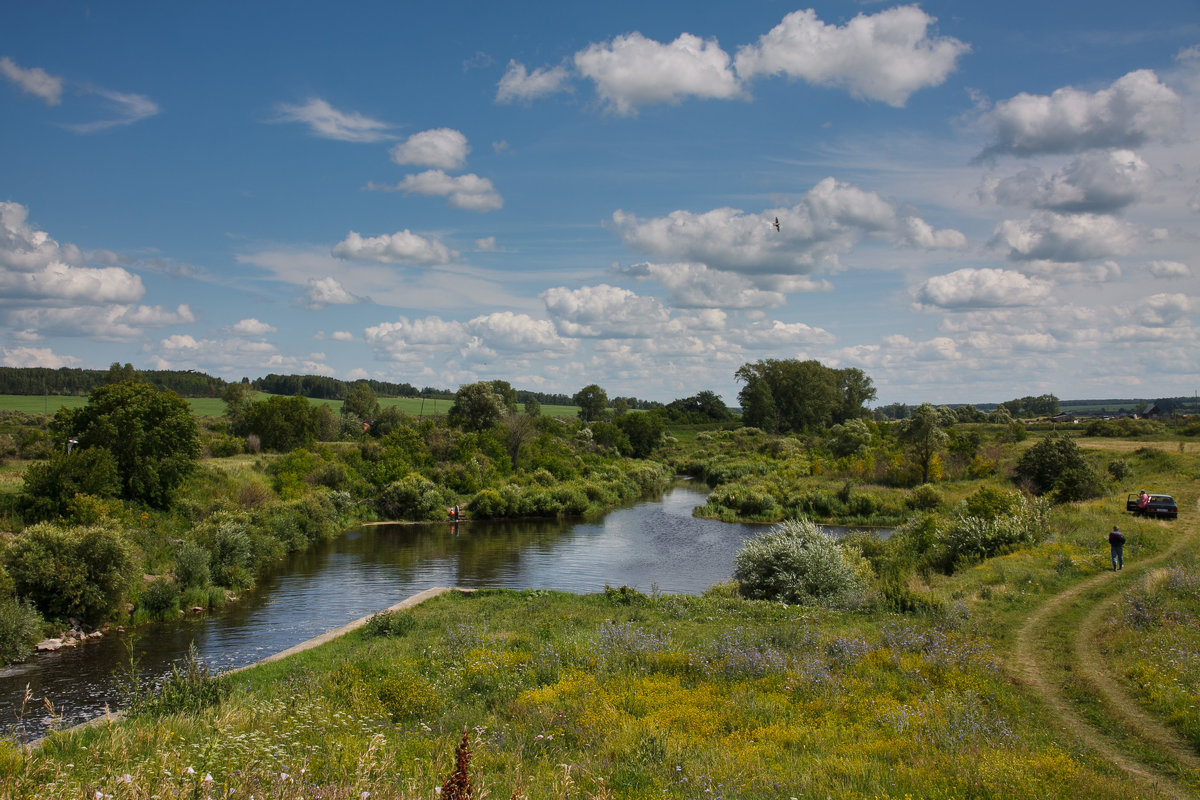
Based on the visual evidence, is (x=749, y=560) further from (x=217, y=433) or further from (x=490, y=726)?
(x=217, y=433)

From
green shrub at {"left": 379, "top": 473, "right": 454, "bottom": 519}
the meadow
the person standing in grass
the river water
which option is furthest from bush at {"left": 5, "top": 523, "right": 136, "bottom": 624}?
the person standing in grass

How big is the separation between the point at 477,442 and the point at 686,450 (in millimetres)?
43484

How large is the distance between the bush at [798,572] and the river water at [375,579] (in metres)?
3.37

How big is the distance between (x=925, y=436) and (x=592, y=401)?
82.5m

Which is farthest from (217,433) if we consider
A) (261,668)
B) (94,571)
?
(261,668)

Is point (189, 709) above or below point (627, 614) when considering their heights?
above

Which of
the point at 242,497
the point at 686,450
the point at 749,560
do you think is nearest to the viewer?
the point at 749,560

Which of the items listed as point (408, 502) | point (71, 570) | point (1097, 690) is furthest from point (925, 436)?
point (71, 570)

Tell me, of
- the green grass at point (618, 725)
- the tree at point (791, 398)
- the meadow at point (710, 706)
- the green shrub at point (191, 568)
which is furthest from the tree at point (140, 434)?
the tree at point (791, 398)

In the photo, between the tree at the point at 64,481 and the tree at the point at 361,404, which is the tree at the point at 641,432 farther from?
the tree at the point at 64,481

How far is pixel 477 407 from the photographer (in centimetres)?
8119

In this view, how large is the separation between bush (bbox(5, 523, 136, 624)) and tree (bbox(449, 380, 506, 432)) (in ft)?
187

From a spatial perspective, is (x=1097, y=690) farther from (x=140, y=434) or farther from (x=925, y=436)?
(x=925, y=436)

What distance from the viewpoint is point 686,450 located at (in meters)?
101
